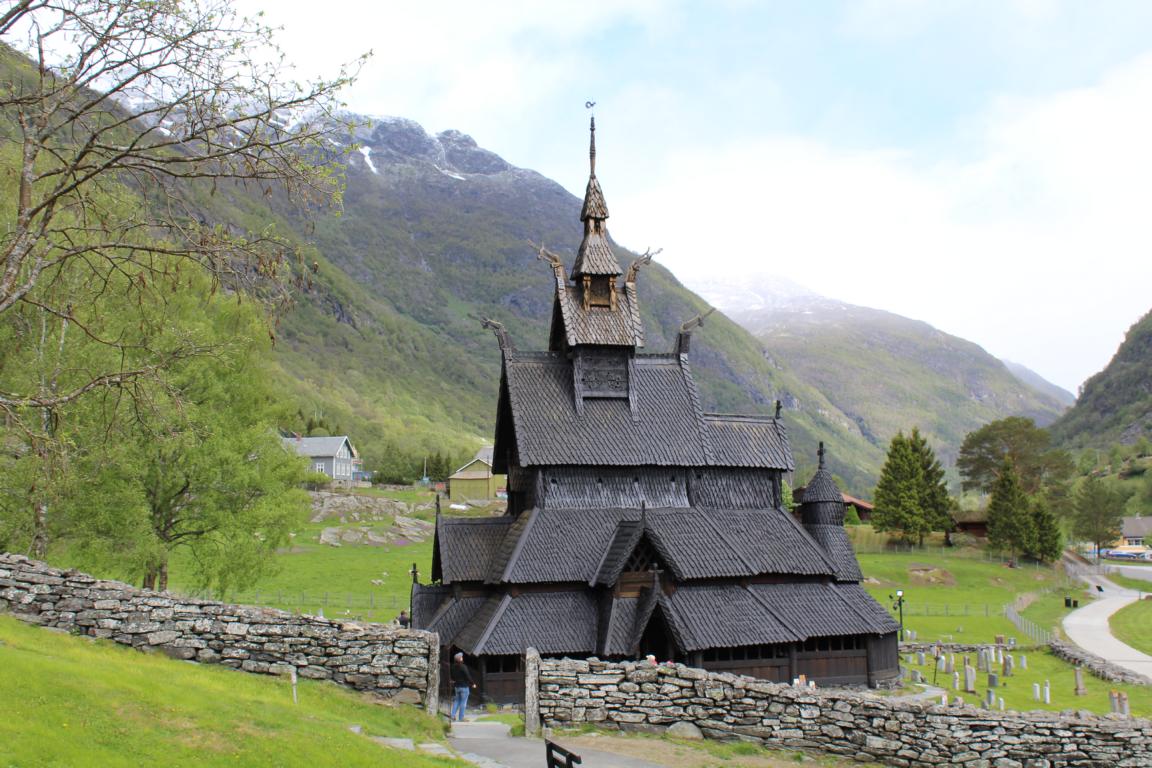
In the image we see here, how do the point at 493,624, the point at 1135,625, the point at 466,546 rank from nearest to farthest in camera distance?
the point at 493,624, the point at 466,546, the point at 1135,625

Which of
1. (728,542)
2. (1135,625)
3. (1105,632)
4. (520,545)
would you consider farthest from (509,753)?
(1135,625)

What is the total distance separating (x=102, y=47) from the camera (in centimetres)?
1331

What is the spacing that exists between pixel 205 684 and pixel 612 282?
22.8 meters

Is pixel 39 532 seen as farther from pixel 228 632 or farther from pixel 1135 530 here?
pixel 1135 530

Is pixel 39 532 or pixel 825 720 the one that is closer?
pixel 825 720

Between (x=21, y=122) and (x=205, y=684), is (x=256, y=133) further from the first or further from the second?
(x=205, y=684)

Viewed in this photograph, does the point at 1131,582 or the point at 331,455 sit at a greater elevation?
the point at 331,455

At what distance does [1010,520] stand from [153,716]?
8060cm

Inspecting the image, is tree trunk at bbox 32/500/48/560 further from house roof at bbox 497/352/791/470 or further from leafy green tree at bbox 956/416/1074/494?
leafy green tree at bbox 956/416/1074/494

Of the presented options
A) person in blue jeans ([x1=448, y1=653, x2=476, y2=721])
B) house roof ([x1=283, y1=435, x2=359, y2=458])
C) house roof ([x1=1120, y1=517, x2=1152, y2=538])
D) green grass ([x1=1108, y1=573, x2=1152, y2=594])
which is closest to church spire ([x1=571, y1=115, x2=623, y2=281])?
person in blue jeans ([x1=448, y1=653, x2=476, y2=721])

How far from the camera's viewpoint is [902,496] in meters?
81.6

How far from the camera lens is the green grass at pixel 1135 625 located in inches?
1939

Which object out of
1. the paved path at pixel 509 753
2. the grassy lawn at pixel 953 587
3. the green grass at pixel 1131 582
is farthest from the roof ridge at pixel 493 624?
the green grass at pixel 1131 582

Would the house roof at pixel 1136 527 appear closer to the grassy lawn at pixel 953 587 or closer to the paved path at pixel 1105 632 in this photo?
the paved path at pixel 1105 632
